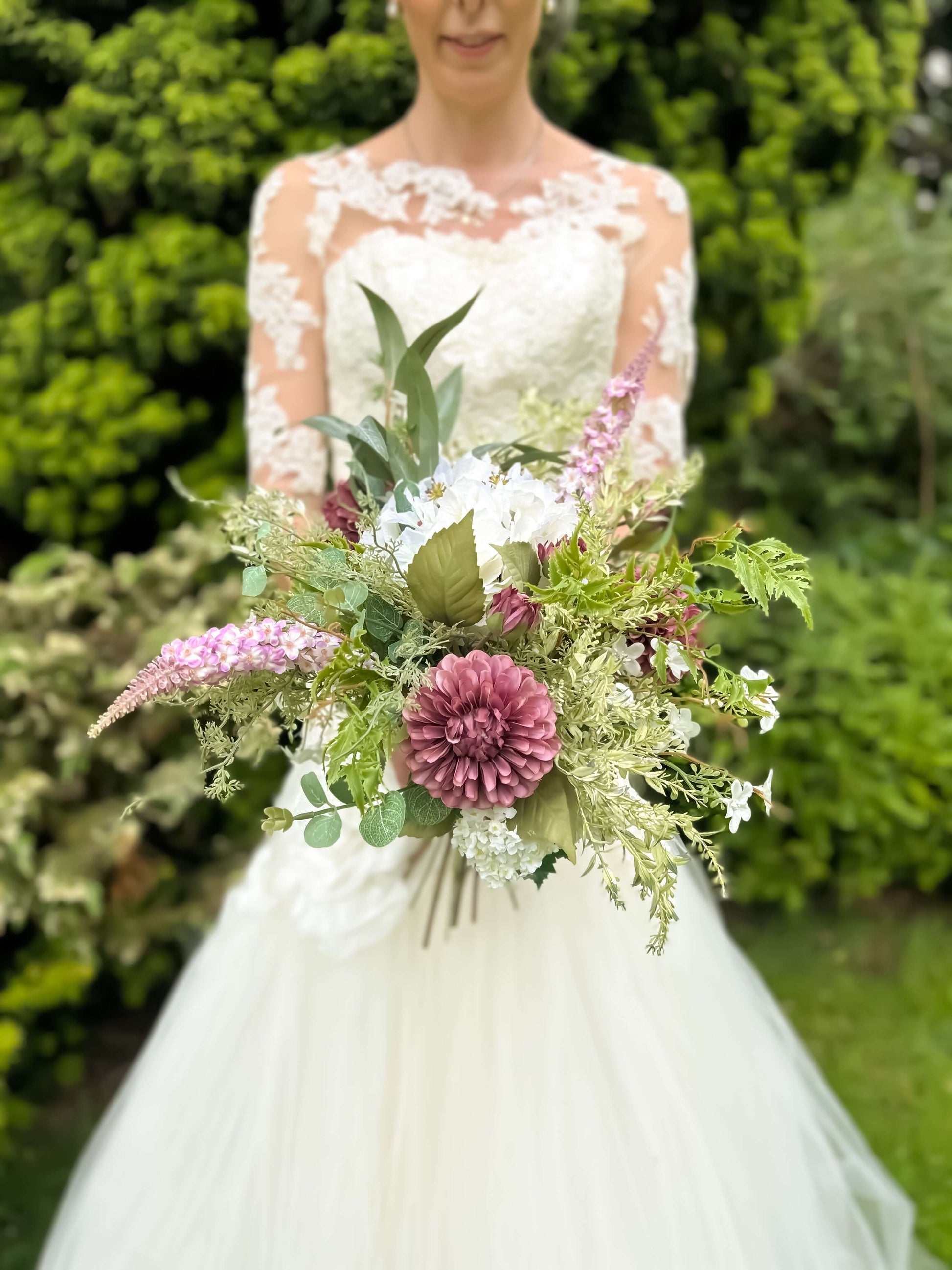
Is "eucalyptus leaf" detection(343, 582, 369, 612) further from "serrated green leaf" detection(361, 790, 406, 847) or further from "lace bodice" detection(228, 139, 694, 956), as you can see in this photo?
"lace bodice" detection(228, 139, 694, 956)

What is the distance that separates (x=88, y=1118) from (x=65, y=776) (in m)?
0.99

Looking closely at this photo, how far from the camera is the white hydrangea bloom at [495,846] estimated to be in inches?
43.6

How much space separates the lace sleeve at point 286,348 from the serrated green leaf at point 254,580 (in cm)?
83

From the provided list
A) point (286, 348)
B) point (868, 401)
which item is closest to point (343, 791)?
point (286, 348)

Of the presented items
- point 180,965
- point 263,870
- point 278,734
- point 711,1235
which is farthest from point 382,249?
point 180,965

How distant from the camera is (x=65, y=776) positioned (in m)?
2.64

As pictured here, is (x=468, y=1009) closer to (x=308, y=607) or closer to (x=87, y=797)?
(x=308, y=607)

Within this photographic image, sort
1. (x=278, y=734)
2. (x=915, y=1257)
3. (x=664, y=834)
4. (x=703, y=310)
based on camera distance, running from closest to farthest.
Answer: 1. (x=664, y=834)
2. (x=278, y=734)
3. (x=915, y=1257)
4. (x=703, y=310)

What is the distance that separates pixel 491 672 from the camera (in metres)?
1.06

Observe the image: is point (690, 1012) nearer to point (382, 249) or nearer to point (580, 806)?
point (580, 806)

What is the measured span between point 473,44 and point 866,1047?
2.84m

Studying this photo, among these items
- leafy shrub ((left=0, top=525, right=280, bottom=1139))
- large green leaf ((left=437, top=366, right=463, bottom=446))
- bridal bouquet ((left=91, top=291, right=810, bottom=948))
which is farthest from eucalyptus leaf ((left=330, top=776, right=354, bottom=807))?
leafy shrub ((left=0, top=525, right=280, bottom=1139))

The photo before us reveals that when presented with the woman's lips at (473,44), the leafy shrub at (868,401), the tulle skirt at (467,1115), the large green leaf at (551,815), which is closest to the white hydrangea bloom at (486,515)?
the large green leaf at (551,815)

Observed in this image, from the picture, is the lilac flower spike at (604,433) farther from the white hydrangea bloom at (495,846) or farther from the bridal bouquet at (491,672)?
the white hydrangea bloom at (495,846)
